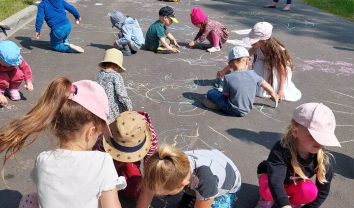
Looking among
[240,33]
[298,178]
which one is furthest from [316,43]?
[298,178]

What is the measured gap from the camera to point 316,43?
6602 mm

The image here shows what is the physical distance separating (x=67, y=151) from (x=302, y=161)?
4.62 ft

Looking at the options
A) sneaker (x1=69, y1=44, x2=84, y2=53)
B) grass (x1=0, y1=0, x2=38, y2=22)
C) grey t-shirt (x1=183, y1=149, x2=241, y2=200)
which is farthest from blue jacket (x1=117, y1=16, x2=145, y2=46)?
grey t-shirt (x1=183, y1=149, x2=241, y2=200)

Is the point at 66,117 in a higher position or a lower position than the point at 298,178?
higher

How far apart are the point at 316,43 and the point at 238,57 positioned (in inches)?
144

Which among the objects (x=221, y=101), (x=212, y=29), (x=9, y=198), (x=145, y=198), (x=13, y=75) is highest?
(x=212, y=29)

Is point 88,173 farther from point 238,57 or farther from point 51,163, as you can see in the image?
point 238,57

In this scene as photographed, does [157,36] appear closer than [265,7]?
Yes

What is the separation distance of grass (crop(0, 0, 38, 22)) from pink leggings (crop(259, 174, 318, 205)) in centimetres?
573

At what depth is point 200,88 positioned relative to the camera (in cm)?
434

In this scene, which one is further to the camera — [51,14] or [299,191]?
[51,14]

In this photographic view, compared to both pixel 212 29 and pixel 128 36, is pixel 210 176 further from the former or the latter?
pixel 212 29

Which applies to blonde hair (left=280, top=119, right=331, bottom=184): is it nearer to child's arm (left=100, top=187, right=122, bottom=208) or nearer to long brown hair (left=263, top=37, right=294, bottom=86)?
child's arm (left=100, top=187, right=122, bottom=208)

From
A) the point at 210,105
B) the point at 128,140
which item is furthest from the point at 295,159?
the point at 210,105
